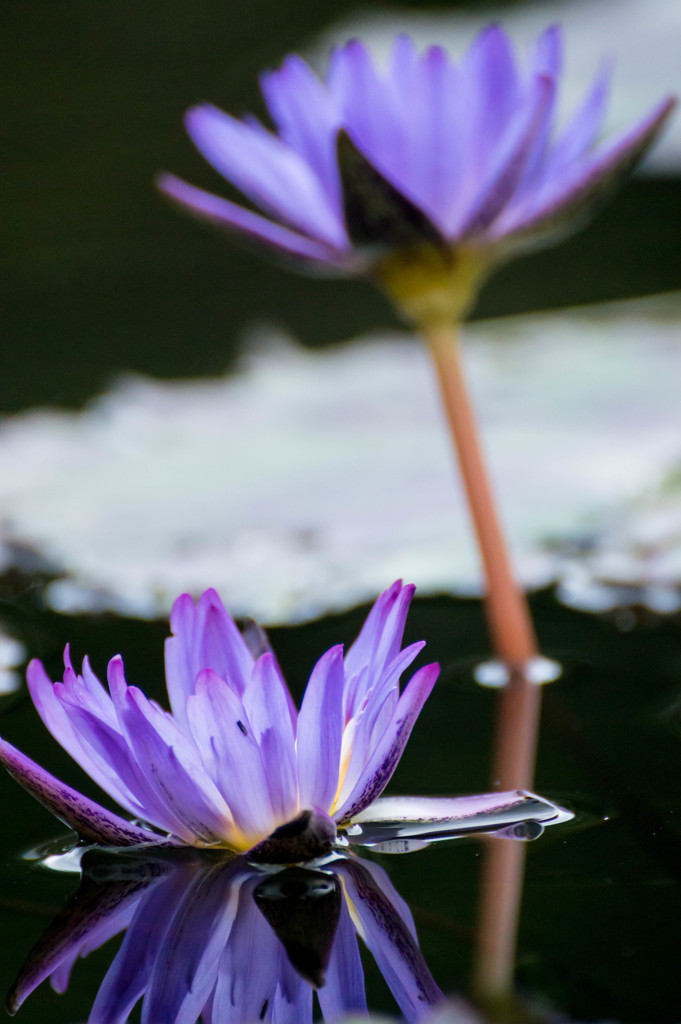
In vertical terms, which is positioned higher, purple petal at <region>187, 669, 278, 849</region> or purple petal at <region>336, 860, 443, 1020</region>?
purple petal at <region>187, 669, 278, 849</region>

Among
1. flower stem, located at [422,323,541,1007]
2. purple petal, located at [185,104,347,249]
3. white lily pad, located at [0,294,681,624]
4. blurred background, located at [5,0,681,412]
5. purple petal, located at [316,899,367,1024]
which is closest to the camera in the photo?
purple petal, located at [316,899,367,1024]

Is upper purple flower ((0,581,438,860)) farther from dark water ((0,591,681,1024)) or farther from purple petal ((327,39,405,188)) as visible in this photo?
purple petal ((327,39,405,188))

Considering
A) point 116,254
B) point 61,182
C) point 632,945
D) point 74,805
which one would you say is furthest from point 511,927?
point 61,182

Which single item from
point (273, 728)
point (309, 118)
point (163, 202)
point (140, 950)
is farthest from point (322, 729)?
point (163, 202)

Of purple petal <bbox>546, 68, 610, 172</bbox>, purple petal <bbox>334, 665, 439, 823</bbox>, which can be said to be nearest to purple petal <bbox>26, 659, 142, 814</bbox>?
purple petal <bbox>334, 665, 439, 823</bbox>

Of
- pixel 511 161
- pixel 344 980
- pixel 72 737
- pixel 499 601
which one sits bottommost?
pixel 344 980

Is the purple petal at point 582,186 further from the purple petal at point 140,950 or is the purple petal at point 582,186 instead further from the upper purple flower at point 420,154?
the purple petal at point 140,950

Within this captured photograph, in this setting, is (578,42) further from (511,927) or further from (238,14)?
(511,927)

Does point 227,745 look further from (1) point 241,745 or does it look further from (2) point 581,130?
(2) point 581,130
